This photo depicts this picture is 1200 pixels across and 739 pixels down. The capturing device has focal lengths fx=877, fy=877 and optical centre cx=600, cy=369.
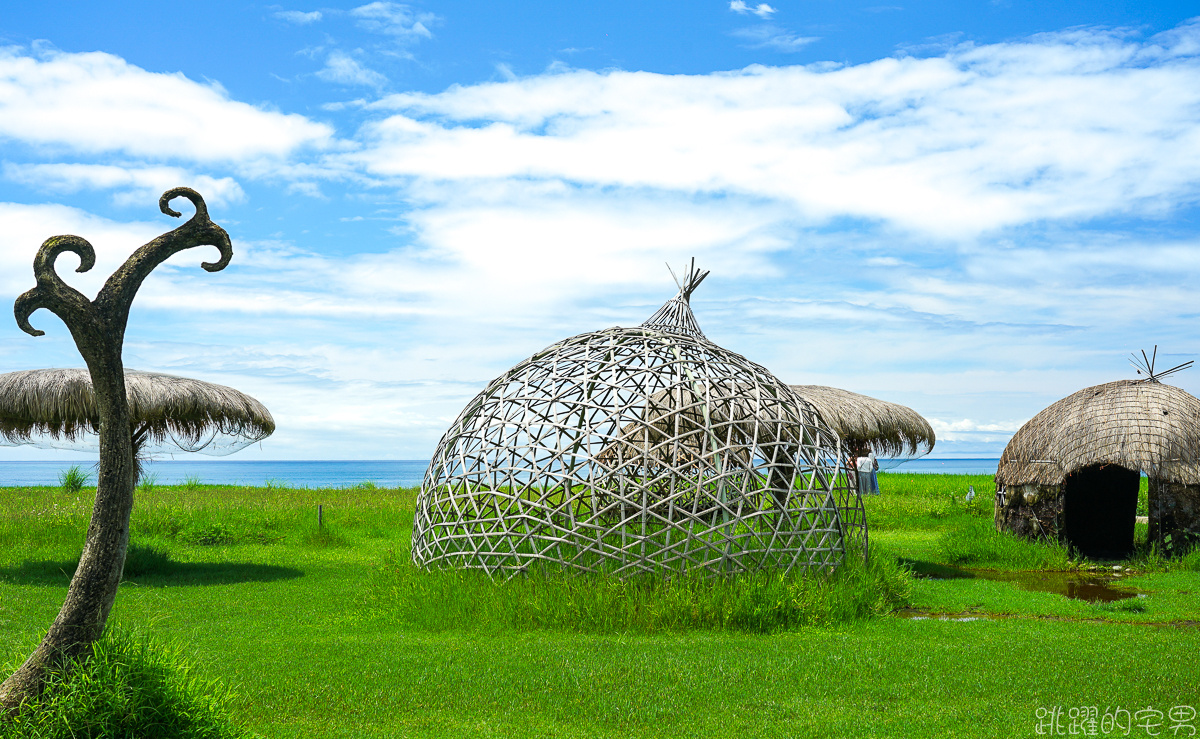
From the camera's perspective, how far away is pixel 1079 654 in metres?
7.37

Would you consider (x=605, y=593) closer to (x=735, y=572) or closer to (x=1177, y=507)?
(x=735, y=572)

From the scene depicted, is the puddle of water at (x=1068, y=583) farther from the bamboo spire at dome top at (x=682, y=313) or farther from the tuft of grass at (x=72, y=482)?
the tuft of grass at (x=72, y=482)

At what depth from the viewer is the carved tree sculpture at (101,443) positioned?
4492 mm

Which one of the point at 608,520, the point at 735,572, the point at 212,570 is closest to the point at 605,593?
→ the point at 735,572

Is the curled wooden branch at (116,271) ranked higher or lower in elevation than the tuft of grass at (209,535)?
higher

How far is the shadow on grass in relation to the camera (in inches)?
436

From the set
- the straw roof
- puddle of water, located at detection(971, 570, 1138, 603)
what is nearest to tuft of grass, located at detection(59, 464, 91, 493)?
puddle of water, located at detection(971, 570, 1138, 603)

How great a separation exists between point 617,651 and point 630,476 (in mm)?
2240

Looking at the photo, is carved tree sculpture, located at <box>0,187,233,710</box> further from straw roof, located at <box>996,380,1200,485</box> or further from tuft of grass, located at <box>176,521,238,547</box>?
straw roof, located at <box>996,380,1200,485</box>

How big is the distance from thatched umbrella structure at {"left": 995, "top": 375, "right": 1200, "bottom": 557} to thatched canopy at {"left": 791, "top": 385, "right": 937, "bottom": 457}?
17.8ft

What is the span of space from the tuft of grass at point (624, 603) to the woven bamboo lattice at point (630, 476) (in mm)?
168

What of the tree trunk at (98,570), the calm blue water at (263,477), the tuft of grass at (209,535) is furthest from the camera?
the calm blue water at (263,477)

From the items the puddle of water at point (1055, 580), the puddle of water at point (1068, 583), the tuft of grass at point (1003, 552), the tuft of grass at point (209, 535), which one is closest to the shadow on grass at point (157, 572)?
the tuft of grass at point (209, 535)

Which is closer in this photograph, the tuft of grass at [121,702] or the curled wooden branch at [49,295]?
the tuft of grass at [121,702]
